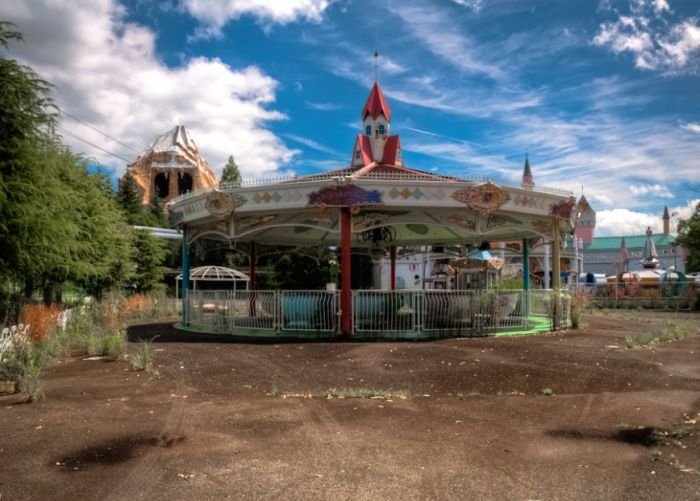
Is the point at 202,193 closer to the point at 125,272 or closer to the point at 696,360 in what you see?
the point at 125,272

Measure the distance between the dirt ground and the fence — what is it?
3966 millimetres

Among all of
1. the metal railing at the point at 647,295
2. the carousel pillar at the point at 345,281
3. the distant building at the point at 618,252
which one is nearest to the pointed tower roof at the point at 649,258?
the metal railing at the point at 647,295

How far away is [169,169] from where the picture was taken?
258ft

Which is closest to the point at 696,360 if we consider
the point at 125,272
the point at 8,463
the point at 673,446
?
the point at 673,446

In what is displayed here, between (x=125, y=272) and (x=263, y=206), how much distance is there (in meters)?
Result: 9.30

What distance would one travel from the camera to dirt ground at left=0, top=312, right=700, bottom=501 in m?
4.37

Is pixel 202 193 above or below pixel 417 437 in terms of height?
above

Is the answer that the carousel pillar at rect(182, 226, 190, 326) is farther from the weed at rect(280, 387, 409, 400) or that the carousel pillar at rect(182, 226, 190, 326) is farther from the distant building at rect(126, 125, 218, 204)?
the distant building at rect(126, 125, 218, 204)

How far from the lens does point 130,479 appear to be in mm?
4477

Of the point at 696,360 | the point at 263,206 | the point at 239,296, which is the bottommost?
the point at 696,360

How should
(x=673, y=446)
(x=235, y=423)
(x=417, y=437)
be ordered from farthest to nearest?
(x=235, y=423)
(x=417, y=437)
(x=673, y=446)

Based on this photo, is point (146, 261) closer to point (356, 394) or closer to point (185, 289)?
point (185, 289)

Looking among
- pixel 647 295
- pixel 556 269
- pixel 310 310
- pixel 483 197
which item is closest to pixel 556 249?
pixel 556 269

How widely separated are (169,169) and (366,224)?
67.6m
